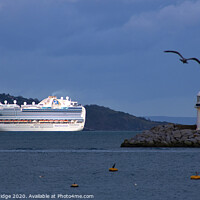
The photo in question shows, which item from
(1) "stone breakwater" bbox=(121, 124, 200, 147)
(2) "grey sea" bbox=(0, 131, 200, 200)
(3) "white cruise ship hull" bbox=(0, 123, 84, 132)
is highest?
(3) "white cruise ship hull" bbox=(0, 123, 84, 132)

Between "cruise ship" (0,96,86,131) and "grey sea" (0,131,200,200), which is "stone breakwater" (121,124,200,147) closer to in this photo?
"grey sea" (0,131,200,200)

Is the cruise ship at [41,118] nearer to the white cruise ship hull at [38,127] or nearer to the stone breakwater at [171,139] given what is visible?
the white cruise ship hull at [38,127]

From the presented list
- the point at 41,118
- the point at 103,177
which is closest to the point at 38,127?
the point at 41,118

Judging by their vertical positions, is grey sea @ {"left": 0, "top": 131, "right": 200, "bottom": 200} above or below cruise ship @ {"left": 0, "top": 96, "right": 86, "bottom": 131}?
below

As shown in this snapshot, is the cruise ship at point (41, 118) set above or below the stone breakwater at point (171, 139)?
above

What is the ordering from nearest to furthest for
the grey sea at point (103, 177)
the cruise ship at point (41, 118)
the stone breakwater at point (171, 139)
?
1. the grey sea at point (103, 177)
2. the stone breakwater at point (171, 139)
3. the cruise ship at point (41, 118)

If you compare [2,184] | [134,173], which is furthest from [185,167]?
[2,184]

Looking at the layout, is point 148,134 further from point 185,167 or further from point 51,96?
point 51,96

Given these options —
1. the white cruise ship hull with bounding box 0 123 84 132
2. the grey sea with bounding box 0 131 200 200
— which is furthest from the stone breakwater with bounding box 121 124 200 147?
the white cruise ship hull with bounding box 0 123 84 132

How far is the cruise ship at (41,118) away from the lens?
163 meters

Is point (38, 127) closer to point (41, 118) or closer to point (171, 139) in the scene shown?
point (41, 118)

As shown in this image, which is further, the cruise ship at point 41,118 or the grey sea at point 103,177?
the cruise ship at point 41,118

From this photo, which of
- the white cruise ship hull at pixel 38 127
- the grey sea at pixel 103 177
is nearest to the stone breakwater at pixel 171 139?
the grey sea at pixel 103 177

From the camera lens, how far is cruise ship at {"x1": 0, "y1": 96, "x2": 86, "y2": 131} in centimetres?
16325
